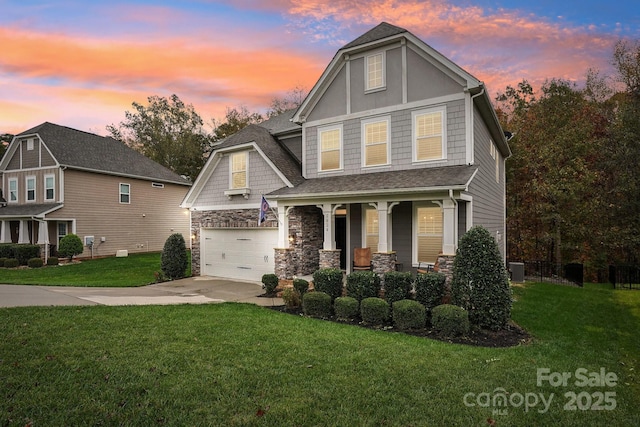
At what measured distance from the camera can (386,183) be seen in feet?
33.9

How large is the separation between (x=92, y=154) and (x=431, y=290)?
2369 cm

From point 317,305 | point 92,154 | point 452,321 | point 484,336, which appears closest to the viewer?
point 452,321

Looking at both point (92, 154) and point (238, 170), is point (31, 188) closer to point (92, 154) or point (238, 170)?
point (92, 154)

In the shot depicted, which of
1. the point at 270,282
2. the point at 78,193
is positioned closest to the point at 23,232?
the point at 78,193

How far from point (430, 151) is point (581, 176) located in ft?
46.0

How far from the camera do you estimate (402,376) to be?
4809 mm

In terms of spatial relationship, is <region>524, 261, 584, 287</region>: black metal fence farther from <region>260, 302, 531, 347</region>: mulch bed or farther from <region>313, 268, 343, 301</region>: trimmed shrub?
<region>313, 268, 343, 301</region>: trimmed shrub

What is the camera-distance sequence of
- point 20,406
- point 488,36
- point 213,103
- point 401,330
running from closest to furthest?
point 20,406
point 401,330
point 488,36
point 213,103

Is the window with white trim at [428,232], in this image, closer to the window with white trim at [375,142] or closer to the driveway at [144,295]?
the window with white trim at [375,142]

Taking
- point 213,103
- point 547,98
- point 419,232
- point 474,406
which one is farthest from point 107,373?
point 213,103

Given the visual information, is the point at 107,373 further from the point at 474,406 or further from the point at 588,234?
the point at 588,234

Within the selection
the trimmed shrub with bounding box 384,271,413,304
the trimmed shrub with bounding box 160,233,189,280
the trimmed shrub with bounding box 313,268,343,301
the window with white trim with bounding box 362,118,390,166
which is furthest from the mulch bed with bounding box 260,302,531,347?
the trimmed shrub with bounding box 160,233,189,280

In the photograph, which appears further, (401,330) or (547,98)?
(547,98)

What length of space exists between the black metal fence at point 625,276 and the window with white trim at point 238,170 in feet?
53.6
